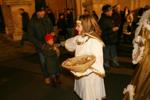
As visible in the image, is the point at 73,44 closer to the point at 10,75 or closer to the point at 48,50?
the point at 48,50

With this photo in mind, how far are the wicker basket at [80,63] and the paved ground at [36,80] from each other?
1587 millimetres

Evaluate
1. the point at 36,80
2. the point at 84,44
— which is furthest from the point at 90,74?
the point at 36,80

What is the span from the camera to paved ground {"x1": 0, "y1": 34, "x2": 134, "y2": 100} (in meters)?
6.25

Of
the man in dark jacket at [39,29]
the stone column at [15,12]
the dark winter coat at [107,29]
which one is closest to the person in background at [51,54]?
the man in dark jacket at [39,29]

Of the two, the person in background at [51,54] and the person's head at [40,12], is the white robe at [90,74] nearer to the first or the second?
the person in background at [51,54]

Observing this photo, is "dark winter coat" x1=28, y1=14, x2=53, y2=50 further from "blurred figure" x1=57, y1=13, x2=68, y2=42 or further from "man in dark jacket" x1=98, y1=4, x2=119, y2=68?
"blurred figure" x1=57, y1=13, x2=68, y2=42

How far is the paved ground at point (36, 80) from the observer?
20.5 ft

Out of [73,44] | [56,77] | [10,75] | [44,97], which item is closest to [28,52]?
[10,75]

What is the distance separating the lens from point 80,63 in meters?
4.52

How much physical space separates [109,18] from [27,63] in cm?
346

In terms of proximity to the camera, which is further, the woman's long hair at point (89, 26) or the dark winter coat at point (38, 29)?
the dark winter coat at point (38, 29)

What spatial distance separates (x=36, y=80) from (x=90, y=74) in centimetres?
295

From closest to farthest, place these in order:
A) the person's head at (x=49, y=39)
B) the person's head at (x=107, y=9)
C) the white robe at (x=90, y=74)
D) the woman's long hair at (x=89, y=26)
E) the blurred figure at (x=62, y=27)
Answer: the white robe at (x=90, y=74) < the woman's long hair at (x=89, y=26) < the person's head at (x=49, y=39) < the person's head at (x=107, y=9) < the blurred figure at (x=62, y=27)

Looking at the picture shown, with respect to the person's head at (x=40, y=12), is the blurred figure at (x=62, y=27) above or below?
below
